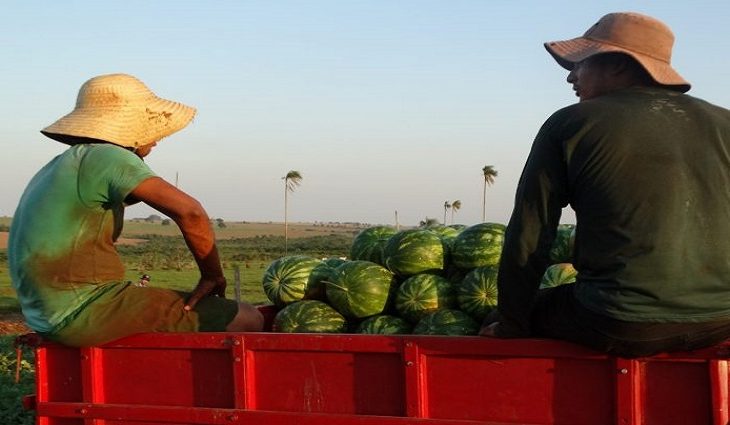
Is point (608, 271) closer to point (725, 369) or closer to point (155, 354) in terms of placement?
point (725, 369)

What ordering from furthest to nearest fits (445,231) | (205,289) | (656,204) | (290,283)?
(445,231), (290,283), (205,289), (656,204)

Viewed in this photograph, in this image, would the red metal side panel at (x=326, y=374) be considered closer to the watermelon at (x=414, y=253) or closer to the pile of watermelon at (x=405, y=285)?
the pile of watermelon at (x=405, y=285)

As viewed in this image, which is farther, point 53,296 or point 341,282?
point 341,282

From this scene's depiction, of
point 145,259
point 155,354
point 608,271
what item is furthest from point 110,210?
point 145,259

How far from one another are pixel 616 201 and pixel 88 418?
2.77 meters

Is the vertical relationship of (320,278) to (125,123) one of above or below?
below

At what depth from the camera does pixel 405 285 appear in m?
5.16

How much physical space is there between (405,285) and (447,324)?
0.52 meters

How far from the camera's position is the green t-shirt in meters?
4.12

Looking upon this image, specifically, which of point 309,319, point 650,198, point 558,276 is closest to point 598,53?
point 650,198

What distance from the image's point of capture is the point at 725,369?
3072 mm

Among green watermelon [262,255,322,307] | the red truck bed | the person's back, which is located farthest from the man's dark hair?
green watermelon [262,255,322,307]

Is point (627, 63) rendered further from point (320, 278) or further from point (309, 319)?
point (320, 278)

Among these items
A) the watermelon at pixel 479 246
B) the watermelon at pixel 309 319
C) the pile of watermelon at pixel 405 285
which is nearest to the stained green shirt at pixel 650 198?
the pile of watermelon at pixel 405 285
